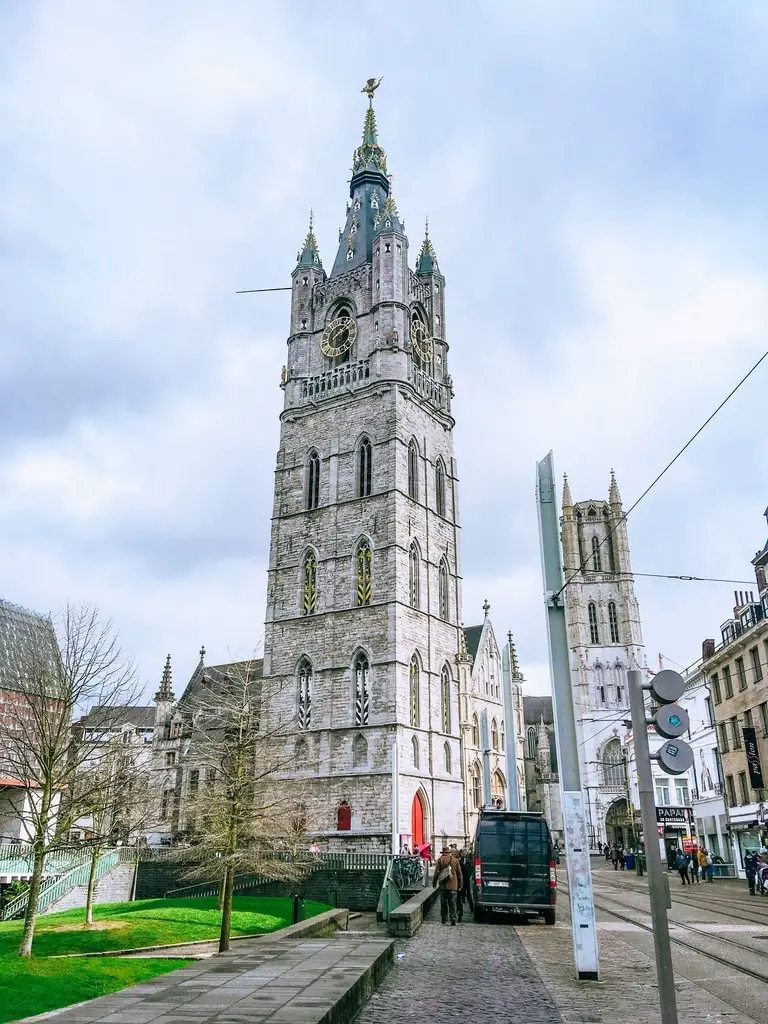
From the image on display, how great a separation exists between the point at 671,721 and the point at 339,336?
44.4 metres

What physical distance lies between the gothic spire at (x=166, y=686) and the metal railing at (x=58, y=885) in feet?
72.6

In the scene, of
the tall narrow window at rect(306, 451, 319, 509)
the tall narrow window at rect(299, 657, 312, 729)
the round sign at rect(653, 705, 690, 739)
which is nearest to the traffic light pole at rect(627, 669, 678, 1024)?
the round sign at rect(653, 705, 690, 739)

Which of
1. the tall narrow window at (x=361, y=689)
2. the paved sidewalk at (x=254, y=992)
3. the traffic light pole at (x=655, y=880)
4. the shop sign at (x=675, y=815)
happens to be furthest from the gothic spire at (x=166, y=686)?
the traffic light pole at (x=655, y=880)

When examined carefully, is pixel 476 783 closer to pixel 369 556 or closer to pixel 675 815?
pixel 675 815

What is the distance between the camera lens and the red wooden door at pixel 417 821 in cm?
3778

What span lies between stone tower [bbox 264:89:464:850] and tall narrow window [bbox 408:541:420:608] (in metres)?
0.17

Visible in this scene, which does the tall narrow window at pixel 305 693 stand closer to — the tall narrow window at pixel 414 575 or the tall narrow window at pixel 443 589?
the tall narrow window at pixel 414 575

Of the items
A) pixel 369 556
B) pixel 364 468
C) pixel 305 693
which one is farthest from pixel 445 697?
pixel 364 468

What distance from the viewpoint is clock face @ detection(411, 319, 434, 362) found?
4906 centimetres

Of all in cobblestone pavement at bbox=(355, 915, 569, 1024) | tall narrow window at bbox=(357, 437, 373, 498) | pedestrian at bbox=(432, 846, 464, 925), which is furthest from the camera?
tall narrow window at bbox=(357, 437, 373, 498)

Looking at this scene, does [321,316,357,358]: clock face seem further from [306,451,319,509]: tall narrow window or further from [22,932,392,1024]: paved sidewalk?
[22,932,392,1024]: paved sidewalk

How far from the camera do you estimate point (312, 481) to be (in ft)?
151

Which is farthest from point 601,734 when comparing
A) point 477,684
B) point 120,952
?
point 120,952

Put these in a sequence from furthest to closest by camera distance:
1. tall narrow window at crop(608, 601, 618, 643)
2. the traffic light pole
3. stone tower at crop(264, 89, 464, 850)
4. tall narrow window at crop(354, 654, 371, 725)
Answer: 1. tall narrow window at crop(608, 601, 618, 643)
2. tall narrow window at crop(354, 654, 371, 725)
3. stone tower at crop(264, 89, 464, 850)
4. the traffic light pole
